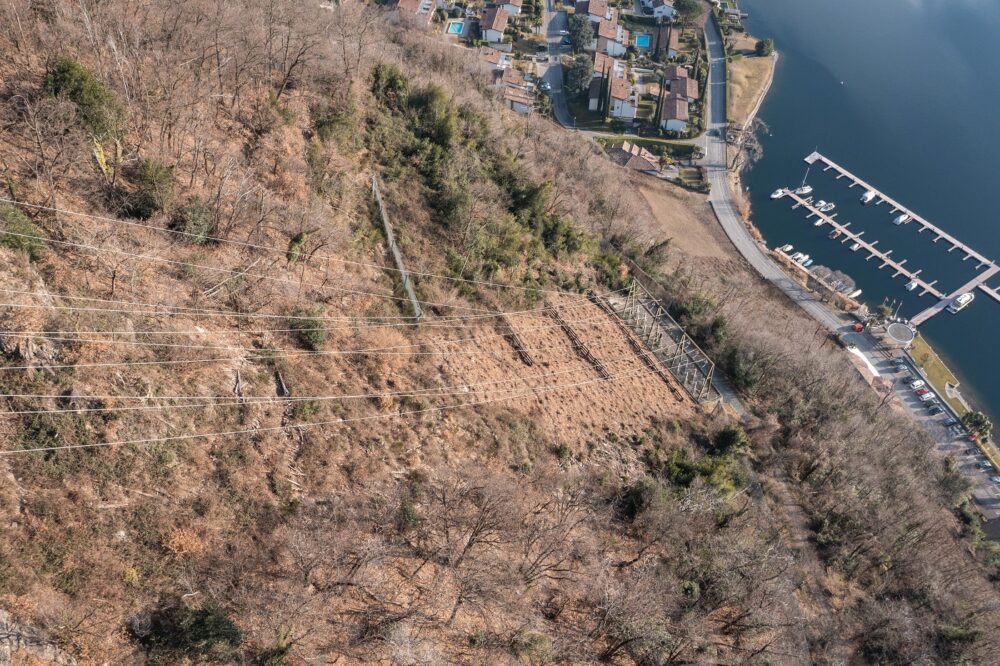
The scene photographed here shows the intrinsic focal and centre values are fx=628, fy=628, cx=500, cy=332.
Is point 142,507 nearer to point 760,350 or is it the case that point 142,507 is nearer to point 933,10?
point 760,350

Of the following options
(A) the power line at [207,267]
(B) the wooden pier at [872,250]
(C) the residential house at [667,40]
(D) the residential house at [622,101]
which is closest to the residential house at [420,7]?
(D) the residential house at [622,101]

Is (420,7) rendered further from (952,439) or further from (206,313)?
(952,439)

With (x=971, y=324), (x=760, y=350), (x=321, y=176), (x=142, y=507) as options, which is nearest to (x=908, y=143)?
(x=971, y=324)

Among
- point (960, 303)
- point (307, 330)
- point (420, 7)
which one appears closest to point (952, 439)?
point (960, 303)

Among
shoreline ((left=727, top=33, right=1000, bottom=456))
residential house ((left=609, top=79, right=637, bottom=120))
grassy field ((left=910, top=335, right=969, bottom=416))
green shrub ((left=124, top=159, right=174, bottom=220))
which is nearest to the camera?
green shrub ((left=124, top=159, right=174, bottom=220))

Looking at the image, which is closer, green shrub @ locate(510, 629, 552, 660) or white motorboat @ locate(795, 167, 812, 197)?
green shrub @ locate(510, 629, 552, 660)

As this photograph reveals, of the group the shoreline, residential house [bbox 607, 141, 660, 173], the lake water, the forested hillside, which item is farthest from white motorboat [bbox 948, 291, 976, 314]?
the forested hillside

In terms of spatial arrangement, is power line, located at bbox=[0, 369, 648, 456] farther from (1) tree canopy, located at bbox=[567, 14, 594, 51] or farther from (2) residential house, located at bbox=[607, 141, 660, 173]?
(1) tree canopy, located at bbox=[567, 14, 594, 51]
